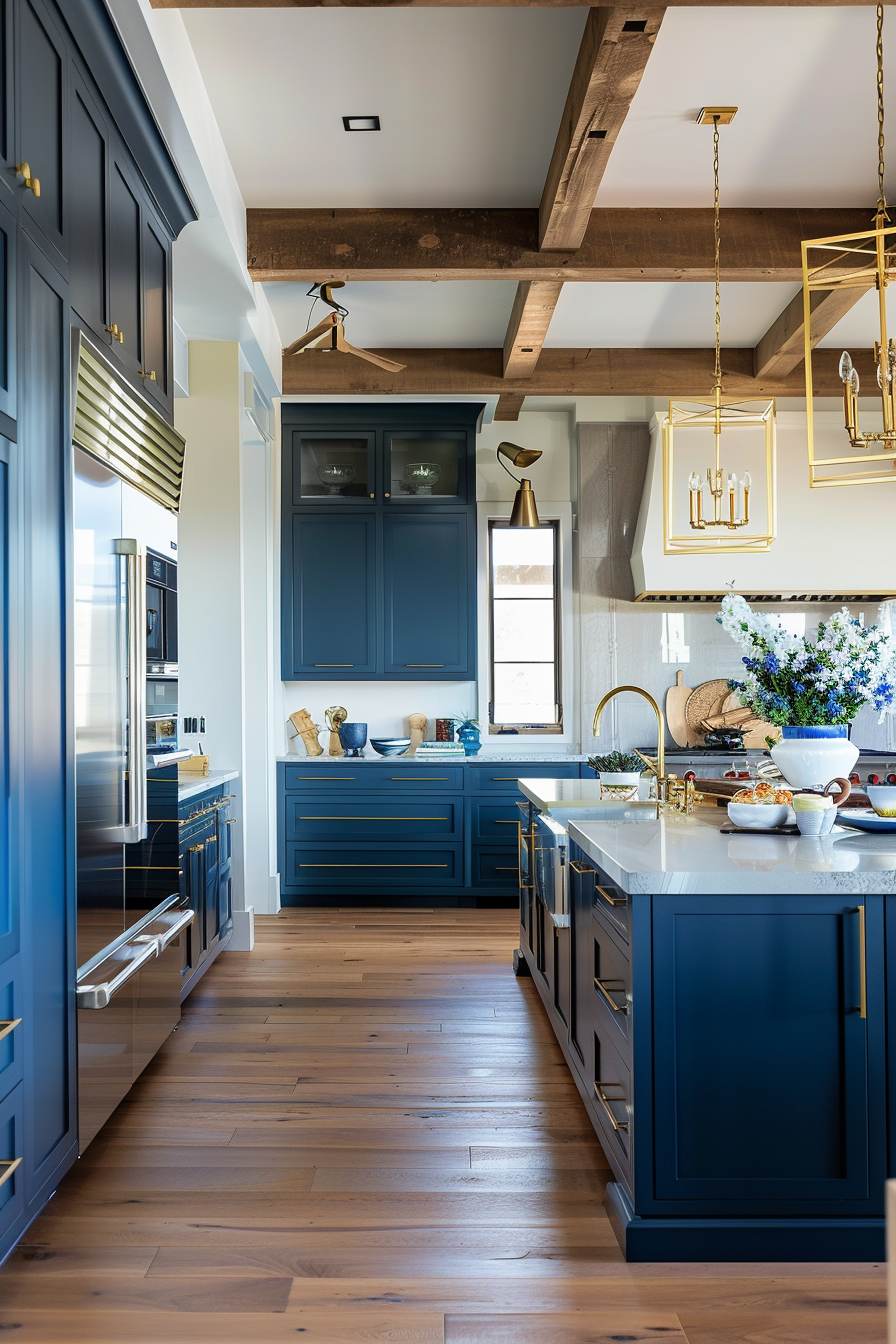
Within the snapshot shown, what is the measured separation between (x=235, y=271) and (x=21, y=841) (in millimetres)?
2665

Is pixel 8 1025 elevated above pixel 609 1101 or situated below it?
above

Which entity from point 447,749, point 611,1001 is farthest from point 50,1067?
point 447,749

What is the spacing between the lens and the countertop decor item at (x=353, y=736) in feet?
Answer: 19.7

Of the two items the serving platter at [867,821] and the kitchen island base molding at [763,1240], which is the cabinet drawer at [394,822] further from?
the kitchen island base molding at [763,1240]

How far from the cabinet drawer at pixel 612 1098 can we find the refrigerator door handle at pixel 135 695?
140cm

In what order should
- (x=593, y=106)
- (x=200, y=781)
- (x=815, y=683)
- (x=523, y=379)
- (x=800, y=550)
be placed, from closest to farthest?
(x=815, y=683) < (x=593, y=106) < (x=200, y=781) < (x=523, y=379) < (x=800, y=550)

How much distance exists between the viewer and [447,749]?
19.7 ft

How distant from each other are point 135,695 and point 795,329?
3857mm

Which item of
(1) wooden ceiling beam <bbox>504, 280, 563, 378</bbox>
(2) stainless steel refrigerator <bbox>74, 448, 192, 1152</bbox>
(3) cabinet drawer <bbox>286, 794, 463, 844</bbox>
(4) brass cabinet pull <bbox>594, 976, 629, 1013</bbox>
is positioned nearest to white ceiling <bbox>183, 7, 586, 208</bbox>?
(1) wooden ceiling beam <bbox>504, 280, 563, 378</bbox>

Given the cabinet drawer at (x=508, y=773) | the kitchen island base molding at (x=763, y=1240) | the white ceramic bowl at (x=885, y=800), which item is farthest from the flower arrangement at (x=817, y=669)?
the cabinet drawer at (x=508, y=773)

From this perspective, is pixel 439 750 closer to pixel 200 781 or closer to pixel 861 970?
pixel 200 781

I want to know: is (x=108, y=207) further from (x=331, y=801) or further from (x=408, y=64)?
(x=331, y=801)

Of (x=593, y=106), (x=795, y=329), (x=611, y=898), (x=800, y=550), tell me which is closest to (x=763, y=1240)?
(x=611, y=898)

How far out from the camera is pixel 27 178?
1966 mm
